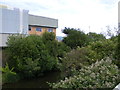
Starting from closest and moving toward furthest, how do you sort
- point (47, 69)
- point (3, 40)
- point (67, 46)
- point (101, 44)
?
point (101, 44) → point (47, 69) → point (3, 40) → point (67, 46)

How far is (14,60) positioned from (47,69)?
8.47ft

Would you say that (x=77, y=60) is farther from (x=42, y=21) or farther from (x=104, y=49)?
(x=42, y=21)

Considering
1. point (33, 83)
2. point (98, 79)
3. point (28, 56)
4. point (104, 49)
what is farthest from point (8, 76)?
point (98, 79)

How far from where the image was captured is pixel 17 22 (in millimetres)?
18141

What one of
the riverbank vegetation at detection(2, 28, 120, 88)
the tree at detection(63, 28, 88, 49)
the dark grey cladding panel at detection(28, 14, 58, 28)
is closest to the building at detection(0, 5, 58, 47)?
the dark grey cladding panel at detection(28, 14, 58, 28)

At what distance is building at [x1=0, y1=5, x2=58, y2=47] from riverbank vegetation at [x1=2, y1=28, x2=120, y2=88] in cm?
253

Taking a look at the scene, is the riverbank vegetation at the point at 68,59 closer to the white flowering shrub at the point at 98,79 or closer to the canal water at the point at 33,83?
the white flowering shrub at the point at 98,79

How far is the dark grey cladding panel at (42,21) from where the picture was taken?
20.5 metres

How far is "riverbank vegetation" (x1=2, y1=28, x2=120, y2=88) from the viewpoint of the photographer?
13.0 feet

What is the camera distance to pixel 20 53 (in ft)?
37.9

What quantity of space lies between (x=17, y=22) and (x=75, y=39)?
687 cm

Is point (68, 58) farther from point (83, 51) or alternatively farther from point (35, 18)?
point (35, 18)

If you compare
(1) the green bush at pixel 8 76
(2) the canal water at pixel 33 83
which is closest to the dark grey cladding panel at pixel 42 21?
(2) the canal water at pixel 33 83

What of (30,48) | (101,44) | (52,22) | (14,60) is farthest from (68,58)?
(52,22)
